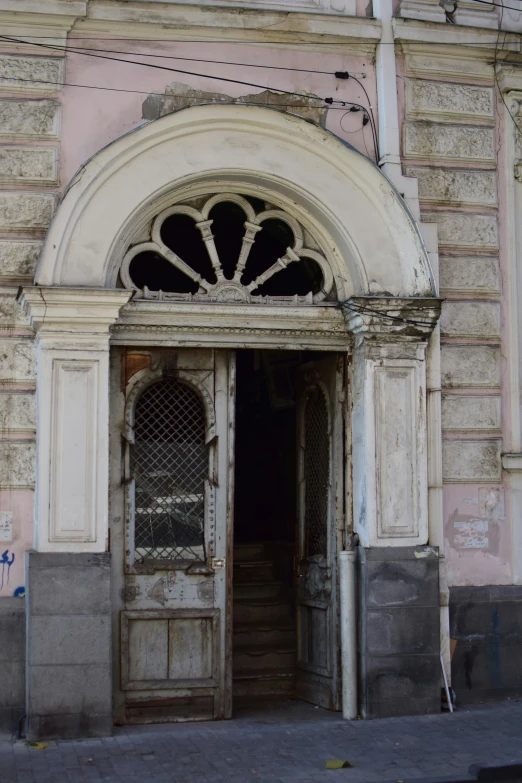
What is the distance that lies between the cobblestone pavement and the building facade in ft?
0.92

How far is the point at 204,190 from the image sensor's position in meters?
8.04

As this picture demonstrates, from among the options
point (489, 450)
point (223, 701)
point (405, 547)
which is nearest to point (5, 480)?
point (223, 701)

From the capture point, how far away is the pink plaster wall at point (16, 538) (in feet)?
24.2

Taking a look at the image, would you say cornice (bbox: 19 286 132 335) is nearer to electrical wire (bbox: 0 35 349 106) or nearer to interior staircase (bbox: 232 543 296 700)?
electrical wire (bbox: 0 35 349 106)

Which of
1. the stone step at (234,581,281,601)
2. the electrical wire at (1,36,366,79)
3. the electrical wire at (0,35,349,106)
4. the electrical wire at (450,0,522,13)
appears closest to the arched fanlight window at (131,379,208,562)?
the stone step at (234,581,281,601)

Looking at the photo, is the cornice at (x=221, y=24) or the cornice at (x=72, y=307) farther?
the cornice at (x=221, y=24)

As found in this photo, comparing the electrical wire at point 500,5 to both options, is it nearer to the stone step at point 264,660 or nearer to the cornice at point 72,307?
the cornice at point 72,307

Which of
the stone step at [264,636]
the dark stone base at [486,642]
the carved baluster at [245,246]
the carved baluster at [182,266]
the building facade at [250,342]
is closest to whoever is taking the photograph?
the building facade at [250,342]

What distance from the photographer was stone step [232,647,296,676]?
8.87 metres

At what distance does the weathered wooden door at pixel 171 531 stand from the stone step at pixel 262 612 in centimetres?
156

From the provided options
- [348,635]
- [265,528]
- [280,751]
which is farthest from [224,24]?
[265,528]

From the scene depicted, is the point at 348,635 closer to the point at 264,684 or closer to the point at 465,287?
the point at 264,684

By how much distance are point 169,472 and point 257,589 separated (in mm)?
2369

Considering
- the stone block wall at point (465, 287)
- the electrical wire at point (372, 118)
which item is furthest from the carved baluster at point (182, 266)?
the stone block wall at point (465, 287)
